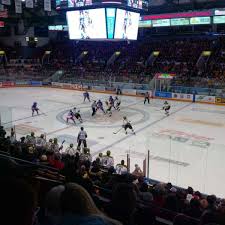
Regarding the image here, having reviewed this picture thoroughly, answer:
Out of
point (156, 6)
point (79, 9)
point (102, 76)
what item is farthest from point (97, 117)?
point (156, 6)

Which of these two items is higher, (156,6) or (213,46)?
(156,6)

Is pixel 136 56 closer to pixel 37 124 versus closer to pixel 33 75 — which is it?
pixel 33 75

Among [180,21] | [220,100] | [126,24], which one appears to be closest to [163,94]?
[220,100]

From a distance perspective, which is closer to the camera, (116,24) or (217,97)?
(116,24)

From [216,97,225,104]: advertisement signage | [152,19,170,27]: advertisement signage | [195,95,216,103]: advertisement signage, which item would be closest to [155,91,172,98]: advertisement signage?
[195,95,216,103]: advertisement signage

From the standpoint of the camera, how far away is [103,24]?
66.4ft

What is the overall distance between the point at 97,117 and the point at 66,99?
8.66 meters

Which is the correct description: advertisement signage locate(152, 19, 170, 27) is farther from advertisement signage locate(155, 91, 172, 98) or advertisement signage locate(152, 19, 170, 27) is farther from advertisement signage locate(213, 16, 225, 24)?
advertisement signage locate(155, 91, 172, 98)

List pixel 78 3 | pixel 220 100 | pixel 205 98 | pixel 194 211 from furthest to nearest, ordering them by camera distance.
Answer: pixel 205 98
pixel 220 100
pixel 78 3
pixel 194 211

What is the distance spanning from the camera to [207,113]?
71.8 ft

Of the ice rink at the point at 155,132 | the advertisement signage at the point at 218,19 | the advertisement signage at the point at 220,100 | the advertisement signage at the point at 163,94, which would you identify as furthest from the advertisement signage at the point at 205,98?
the advertisement signage at the point at 218,19

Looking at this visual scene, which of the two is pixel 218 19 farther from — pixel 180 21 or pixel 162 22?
pixel 162 22

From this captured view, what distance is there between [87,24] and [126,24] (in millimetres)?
2714

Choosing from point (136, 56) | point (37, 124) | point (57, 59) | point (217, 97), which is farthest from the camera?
point (57, 59)
